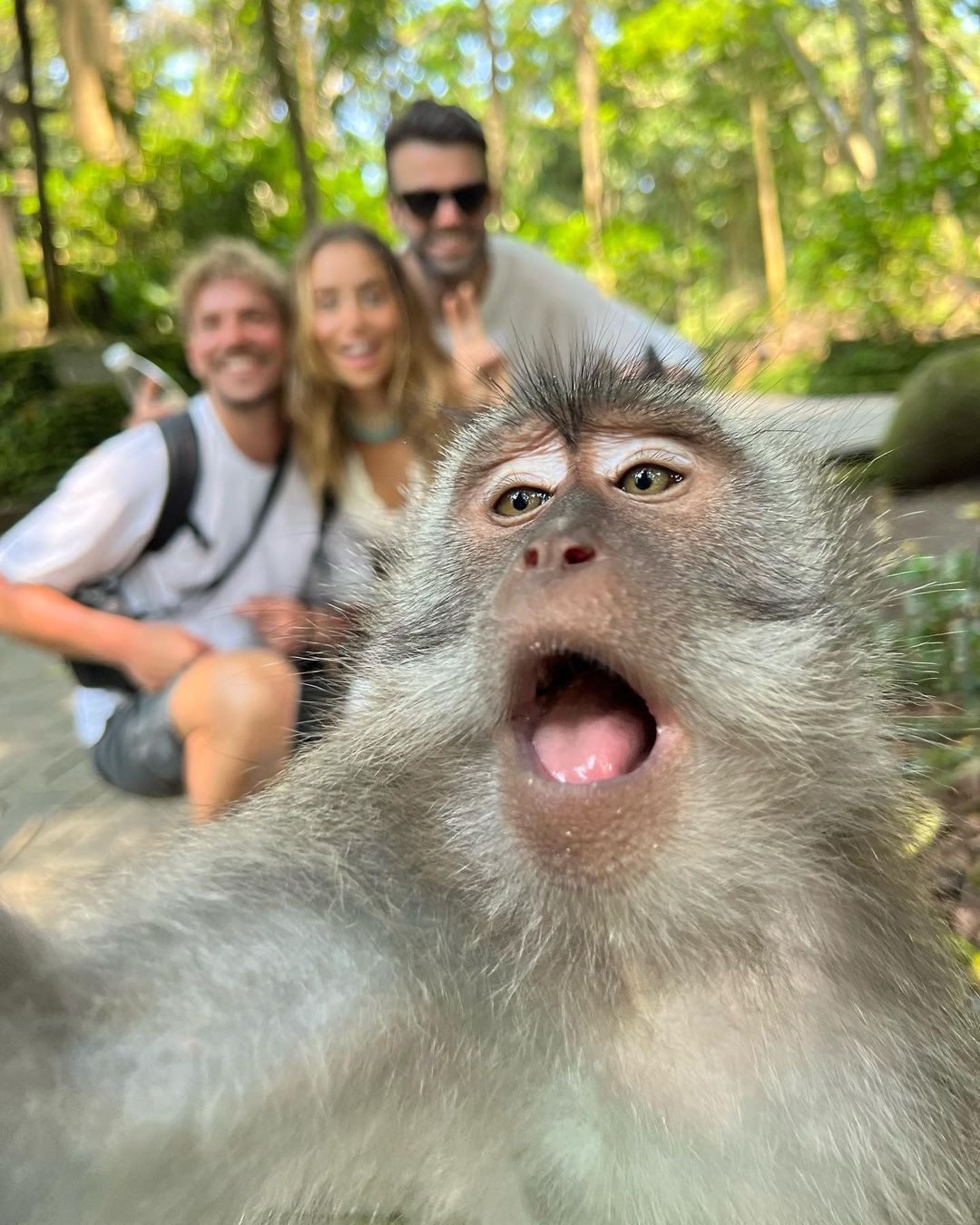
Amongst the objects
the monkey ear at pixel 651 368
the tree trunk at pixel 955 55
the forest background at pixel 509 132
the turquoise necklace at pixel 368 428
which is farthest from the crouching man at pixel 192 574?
the tree trunk at pixel 955 55

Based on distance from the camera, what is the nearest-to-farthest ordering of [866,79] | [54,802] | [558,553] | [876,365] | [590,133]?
[558,553] < [54,802] < [876,365] < [866,79] < [590,133]

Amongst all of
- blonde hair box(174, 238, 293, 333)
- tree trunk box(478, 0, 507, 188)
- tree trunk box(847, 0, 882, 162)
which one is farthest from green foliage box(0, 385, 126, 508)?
tree trunk box(847, 0, 882, 162)

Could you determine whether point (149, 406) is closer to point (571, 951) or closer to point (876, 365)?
point (571, 951)

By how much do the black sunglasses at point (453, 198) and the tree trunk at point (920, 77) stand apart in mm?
9818

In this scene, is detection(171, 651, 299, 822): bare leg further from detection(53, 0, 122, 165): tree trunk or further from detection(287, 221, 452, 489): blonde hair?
detection(53, 0, 122, 165): tree trunk

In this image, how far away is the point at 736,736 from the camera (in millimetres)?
1344

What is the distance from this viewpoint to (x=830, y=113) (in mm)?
14883

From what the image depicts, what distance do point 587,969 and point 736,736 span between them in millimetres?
352

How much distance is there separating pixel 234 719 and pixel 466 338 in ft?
4.27

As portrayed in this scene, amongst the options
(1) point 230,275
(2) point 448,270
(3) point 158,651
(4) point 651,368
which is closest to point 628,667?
(4) point 651,368

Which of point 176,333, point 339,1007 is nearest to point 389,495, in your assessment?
point 339,1007

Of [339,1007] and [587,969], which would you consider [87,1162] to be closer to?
[339,1007]

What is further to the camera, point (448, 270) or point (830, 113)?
point (830, 113)

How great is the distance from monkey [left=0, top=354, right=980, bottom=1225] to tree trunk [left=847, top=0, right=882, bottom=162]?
1307 centimetres
